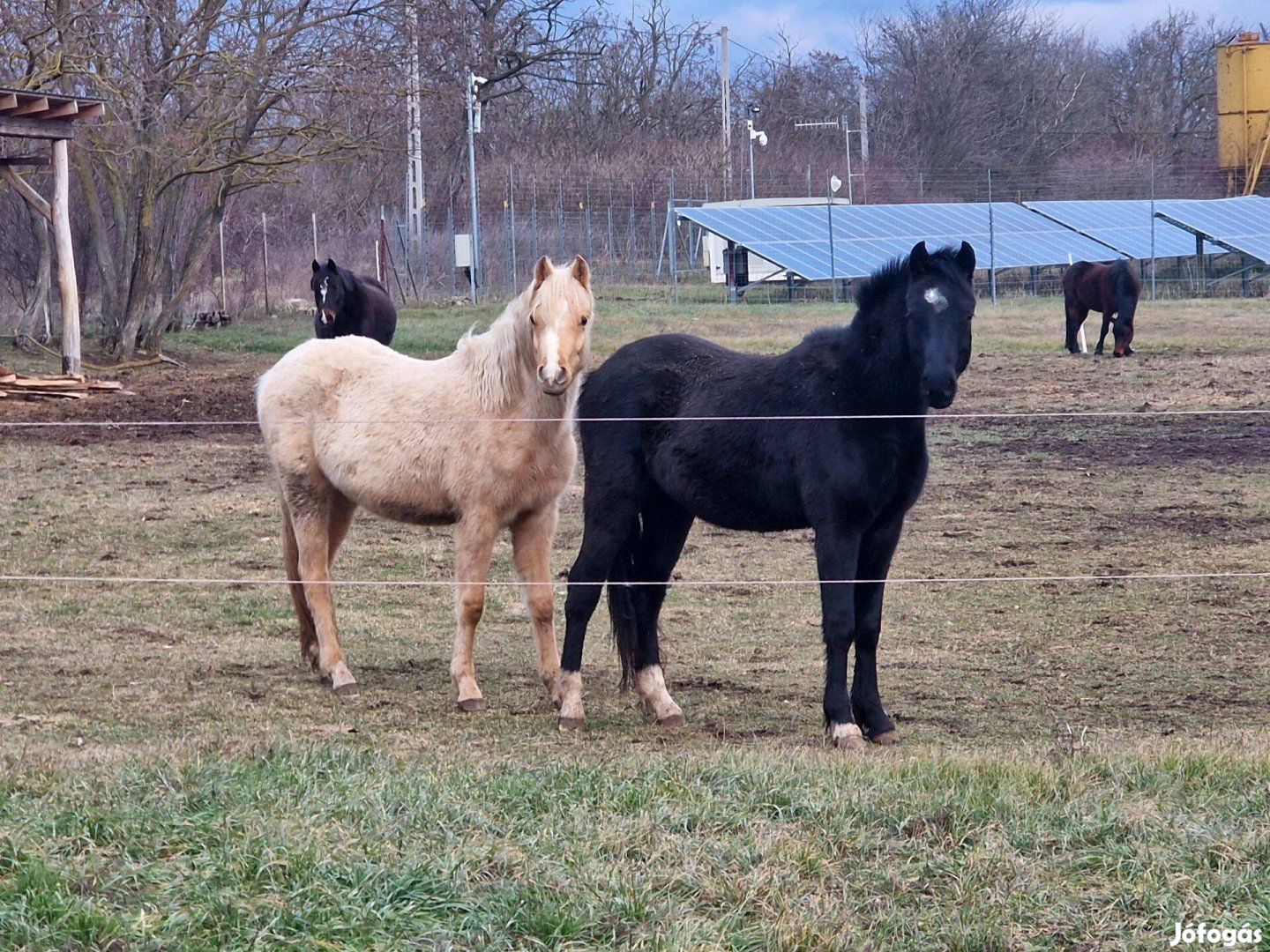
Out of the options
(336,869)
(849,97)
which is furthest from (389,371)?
(849,97)

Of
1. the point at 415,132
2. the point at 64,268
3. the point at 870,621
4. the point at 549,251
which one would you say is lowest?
the point at 870,621

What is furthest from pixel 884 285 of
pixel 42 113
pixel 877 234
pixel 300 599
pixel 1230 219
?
pixel 1230 219

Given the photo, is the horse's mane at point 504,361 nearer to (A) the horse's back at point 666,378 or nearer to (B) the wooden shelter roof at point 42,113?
(A) the horse's back at point 666,378

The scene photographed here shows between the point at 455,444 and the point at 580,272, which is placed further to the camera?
the point at 455,444

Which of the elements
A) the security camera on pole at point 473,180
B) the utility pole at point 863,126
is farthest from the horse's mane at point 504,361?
the utility pole at point 863,126

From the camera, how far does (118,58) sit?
1894 cm

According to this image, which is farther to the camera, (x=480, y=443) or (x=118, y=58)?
(x=118, y=58)

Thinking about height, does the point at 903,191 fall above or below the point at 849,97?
below

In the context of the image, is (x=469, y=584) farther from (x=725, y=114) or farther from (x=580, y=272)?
(x=725, y=114)

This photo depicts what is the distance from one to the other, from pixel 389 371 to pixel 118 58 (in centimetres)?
1459

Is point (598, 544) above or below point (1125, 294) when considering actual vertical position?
below

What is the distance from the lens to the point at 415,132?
25203mm

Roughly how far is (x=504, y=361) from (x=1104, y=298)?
49.5 ft

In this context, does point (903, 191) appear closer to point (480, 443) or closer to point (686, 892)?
point (480, 443)
